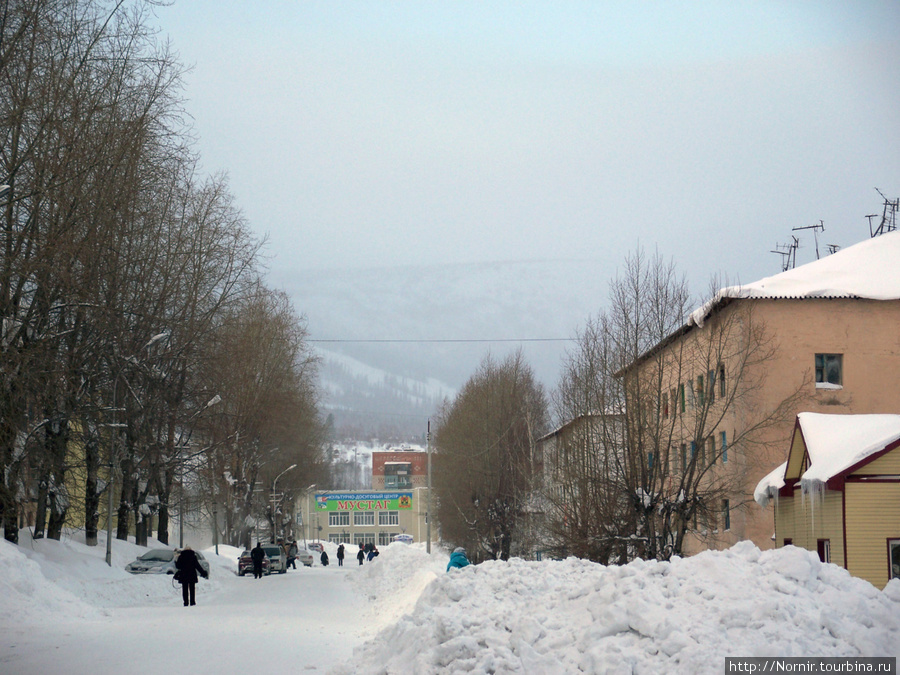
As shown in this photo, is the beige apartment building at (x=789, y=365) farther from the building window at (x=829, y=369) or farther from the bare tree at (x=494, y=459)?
the bare tree at (x=494, y=459)

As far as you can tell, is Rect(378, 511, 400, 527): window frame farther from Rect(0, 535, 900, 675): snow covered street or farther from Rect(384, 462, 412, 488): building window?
Rect(0, 535, 900, 675): snow covered street

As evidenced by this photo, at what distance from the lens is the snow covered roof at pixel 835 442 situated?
83.2 feet

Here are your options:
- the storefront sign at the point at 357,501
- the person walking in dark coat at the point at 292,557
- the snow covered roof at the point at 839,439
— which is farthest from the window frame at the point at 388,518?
the snow covered roof at the point at 839,439

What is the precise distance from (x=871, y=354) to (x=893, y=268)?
4740mm

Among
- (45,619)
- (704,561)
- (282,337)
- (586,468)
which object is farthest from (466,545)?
(704,561)

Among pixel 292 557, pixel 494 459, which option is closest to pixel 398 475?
pixel 292 557

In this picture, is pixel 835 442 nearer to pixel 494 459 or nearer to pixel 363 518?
pixel 494 459

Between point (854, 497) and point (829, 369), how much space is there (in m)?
14.0

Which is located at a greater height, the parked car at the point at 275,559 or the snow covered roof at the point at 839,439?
the snow covered roof at the point at 839,439

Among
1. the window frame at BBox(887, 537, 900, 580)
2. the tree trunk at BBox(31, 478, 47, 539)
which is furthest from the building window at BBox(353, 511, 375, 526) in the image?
the window frame at BBox(887, 537, 900, 580)

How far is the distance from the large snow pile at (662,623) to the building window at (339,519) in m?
143

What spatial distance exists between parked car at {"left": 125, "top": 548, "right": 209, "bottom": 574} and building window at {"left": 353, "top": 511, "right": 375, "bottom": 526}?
119 m

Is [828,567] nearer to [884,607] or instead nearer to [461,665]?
[884,607]

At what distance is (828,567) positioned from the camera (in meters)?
11.4
